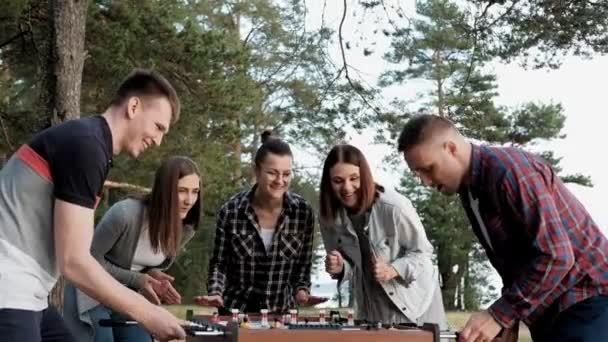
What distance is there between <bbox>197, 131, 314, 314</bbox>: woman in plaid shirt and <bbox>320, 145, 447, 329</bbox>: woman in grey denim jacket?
24 centimetres

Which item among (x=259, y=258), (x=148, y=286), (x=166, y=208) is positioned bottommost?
(x=148, y=286)

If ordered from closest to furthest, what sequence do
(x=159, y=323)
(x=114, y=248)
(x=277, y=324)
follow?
(x=159, y=323) → (x=277, y=324) → (x=114, y=248)

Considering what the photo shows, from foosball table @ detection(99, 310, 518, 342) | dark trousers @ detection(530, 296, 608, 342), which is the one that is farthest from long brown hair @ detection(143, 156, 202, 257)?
dark trousers @ detection(530, 296, 608, 342)

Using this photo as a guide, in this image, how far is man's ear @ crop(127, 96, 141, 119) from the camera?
269 centimetres

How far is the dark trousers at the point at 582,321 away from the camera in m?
2.73

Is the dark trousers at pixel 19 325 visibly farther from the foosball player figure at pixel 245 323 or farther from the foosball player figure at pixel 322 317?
the foosball player figure at pixel 322 317

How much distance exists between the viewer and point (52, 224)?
253 cm

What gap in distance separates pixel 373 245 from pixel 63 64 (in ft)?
15.8

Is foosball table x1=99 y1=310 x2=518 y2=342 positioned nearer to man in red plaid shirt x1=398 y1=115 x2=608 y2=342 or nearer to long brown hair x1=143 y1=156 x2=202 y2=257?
man in red plaid shirt x1=398 y1=115 x2=608 y2=342

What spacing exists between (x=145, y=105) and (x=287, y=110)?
597 inches

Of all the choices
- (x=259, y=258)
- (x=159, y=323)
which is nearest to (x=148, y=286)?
(x=259, y=258)

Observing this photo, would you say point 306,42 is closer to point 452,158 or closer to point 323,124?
point 323,124

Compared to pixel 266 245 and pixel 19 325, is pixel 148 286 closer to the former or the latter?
pixel 266 245

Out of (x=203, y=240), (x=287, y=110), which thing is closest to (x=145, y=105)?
(x=287, y=110)
